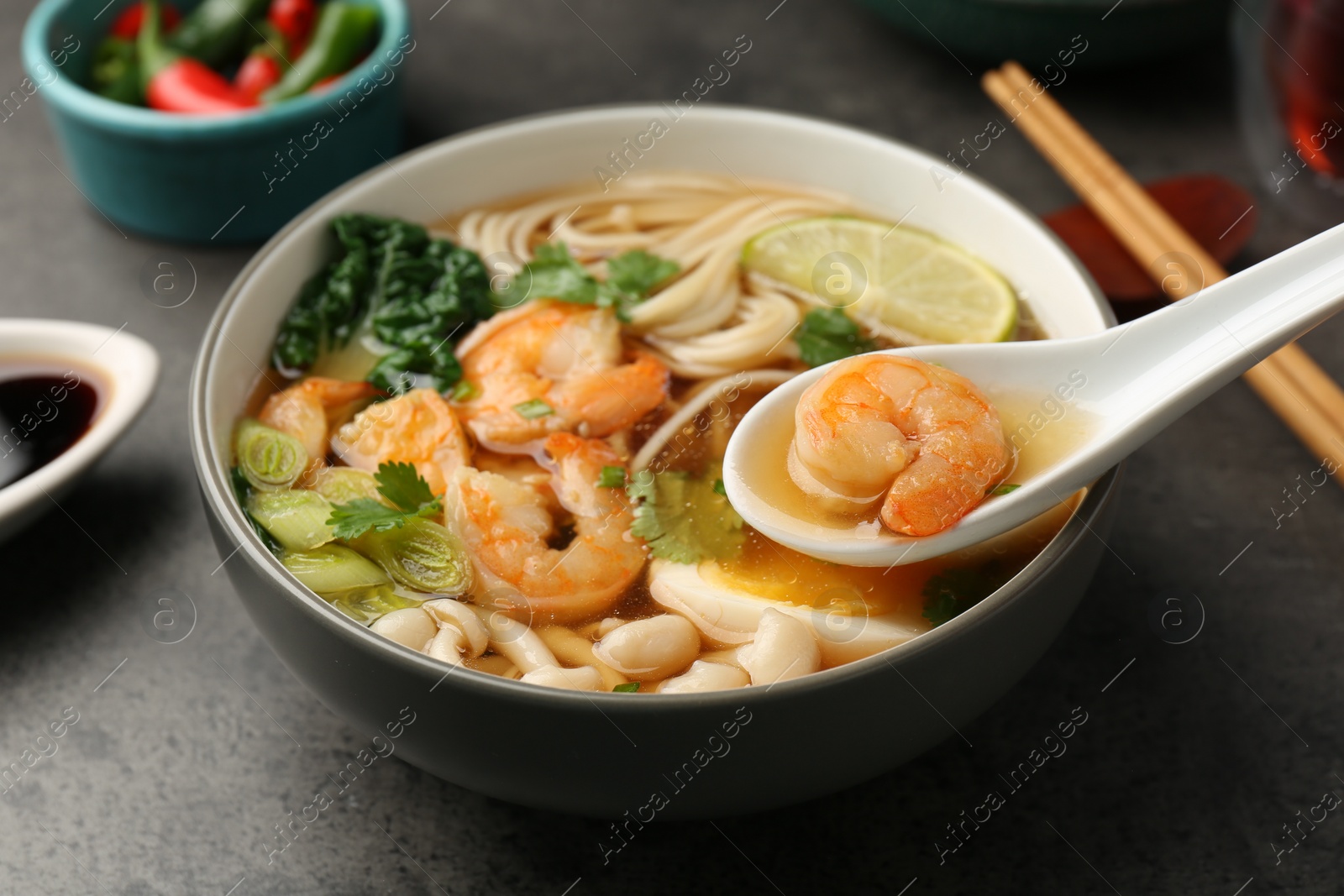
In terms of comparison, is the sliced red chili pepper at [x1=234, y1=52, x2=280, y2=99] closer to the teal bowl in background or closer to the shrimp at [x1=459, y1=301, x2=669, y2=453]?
the shrimp at [x1=459, y1=301, x2=669, y2=453]

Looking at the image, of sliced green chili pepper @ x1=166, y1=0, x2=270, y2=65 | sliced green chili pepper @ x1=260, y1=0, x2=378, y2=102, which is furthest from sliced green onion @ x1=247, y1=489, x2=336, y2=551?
sliced green chili pepper @ x1=166, y1=0, x2=270, y2=65

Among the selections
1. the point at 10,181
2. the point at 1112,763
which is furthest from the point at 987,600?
the point at 10,181

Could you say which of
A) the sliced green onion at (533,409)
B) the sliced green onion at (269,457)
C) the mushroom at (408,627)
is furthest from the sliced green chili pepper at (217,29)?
the mushroom at (408,627)

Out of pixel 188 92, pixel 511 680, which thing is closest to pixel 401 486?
pixel 511 680

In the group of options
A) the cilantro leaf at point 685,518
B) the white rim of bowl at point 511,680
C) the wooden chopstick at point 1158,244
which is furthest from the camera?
the wooden chopstick at point 1158,244

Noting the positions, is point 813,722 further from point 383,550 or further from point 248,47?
point 248,47

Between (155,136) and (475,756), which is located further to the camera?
(155,136)

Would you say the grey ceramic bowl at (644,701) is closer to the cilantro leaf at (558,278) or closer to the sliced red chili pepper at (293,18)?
the cilantro leaf at (558,278)
